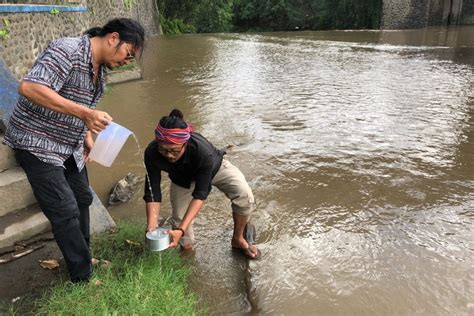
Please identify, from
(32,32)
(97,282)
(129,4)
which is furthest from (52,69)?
(129,4)

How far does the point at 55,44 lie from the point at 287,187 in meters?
2.99

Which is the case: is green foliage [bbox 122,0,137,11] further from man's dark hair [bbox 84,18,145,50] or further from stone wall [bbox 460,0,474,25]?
stone wall [bbox 460,0,474,25]

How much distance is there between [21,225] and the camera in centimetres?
326

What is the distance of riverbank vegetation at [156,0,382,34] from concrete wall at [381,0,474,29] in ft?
13.1

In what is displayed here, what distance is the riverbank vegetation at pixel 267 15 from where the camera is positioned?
3077cm

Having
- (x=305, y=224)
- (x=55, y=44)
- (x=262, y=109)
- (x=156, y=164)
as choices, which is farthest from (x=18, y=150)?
(x=262, y=109)

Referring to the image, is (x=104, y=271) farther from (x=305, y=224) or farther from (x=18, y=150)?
(x=305, y=224)

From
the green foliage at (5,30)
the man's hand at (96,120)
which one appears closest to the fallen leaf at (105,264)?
the man's hand at (96,120)

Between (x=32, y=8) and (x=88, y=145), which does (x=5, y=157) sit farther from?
(x=32, y=8)

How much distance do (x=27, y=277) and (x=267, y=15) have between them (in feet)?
143

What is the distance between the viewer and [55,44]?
222 centimetres

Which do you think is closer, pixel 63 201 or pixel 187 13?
pixel 63 201

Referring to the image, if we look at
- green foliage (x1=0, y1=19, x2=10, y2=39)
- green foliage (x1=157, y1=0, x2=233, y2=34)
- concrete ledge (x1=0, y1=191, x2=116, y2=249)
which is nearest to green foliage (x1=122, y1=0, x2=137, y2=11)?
green foliage (x1=157, y1=0, x2=233, y2=34)

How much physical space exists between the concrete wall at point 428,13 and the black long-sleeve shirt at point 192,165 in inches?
1051
